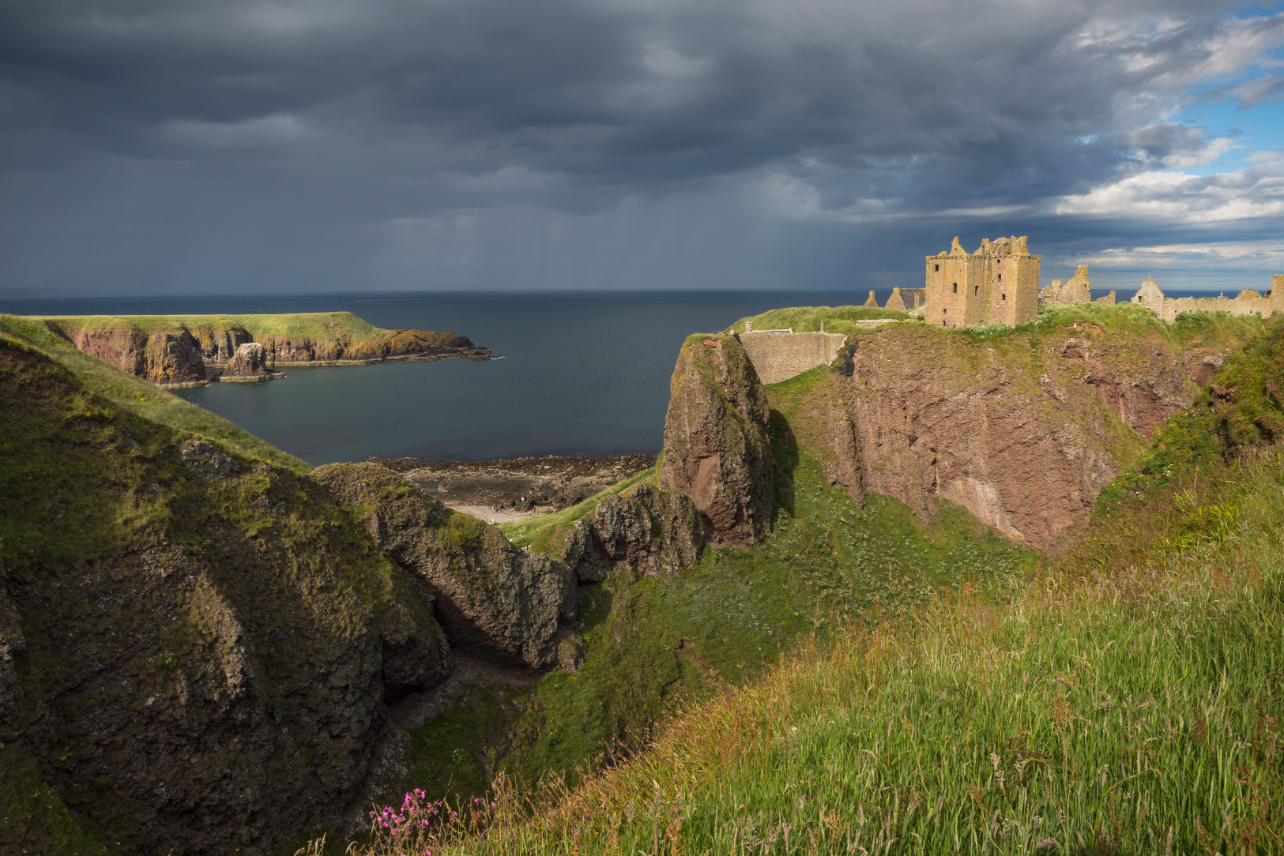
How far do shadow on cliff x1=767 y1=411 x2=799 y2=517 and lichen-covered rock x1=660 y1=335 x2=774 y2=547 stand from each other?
10.00ft

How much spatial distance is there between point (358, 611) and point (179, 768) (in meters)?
5.51

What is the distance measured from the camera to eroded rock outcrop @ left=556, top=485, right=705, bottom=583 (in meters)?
29.6

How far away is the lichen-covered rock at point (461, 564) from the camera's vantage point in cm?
2242

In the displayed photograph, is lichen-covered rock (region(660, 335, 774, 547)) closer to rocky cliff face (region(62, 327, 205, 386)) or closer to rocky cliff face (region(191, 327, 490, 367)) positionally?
rocky cliff face (region(62, 327, 205, 386))

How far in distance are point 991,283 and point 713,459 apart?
24.9 metres

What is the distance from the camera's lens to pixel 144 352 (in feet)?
422

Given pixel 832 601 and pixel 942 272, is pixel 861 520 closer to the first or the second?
pixel 832 601

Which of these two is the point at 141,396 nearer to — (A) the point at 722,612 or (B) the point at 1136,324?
(A) the point at 722,612

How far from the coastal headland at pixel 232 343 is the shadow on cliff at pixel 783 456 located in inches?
4941

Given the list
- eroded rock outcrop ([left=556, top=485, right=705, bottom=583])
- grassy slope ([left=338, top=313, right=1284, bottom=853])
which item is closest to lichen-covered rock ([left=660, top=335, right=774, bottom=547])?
eroded rock outcrop ([left=556, top=485, right=705, bottom=583])

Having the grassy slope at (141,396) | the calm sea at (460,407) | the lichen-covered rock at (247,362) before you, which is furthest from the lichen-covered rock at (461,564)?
the lichen-covered rock at (247,362)

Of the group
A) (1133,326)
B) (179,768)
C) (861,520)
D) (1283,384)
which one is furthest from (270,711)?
(1133,326)

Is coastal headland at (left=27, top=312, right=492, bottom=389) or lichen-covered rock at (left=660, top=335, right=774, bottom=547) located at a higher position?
coastal headland at (left=27, top=312, right=492, bottom=389)

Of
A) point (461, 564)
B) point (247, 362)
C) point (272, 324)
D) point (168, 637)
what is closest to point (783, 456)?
point (461, 564)
